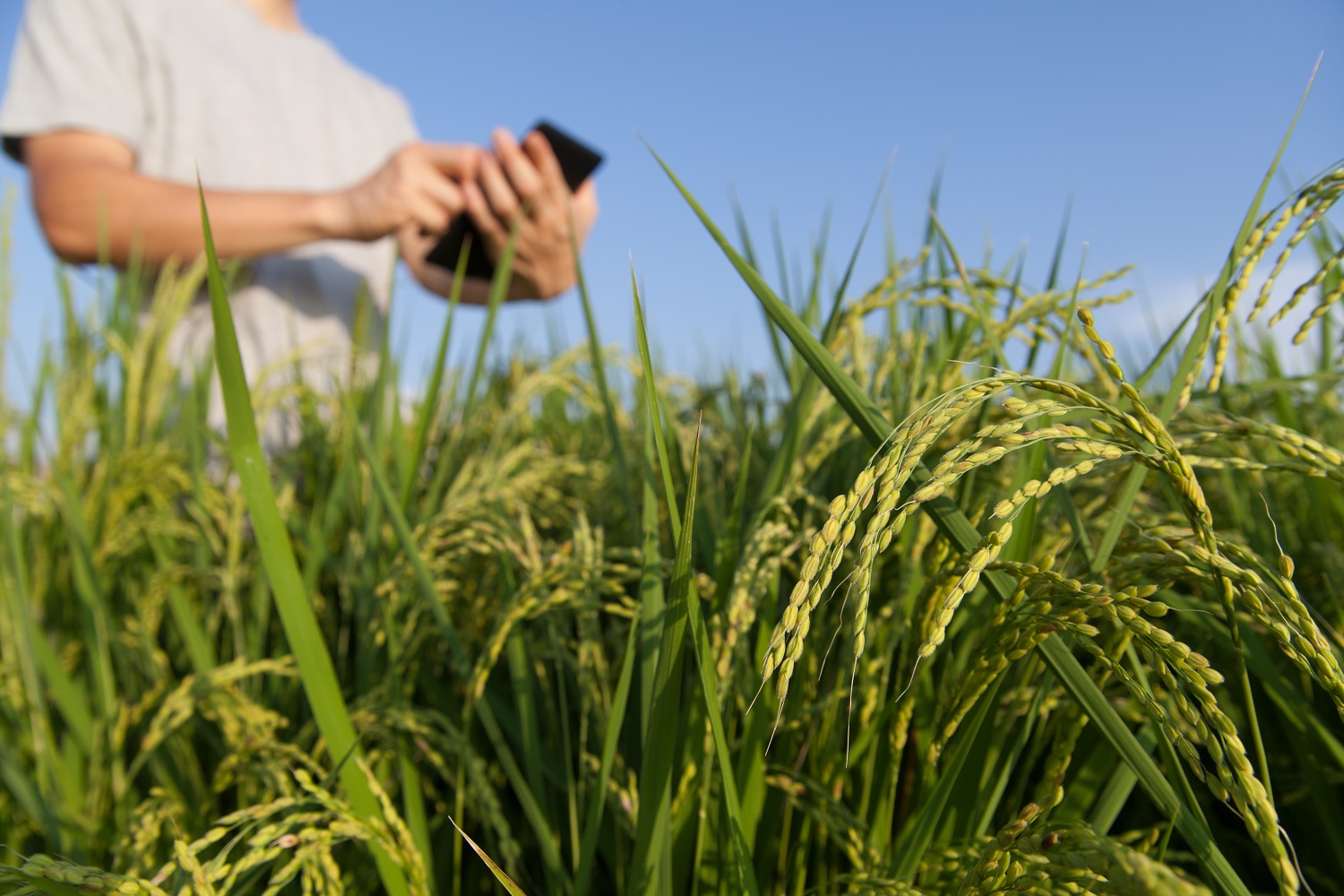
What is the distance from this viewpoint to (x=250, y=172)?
251 centimetres

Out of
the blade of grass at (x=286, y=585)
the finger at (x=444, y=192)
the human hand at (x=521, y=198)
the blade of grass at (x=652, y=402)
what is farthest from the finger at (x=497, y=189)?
the blade of grass at (x=652, y=402)

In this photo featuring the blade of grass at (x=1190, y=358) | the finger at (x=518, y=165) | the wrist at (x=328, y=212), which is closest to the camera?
the blade of grass at (x=1190, y=358)

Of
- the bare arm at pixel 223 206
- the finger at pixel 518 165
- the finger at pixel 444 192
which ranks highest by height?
the finger at pixel 518 165

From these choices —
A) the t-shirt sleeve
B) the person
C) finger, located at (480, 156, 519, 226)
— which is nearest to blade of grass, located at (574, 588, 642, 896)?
the person

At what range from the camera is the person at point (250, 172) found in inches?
80.0

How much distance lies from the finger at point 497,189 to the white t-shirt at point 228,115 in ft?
1.24

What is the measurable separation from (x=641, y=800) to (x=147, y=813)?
20.4 inches

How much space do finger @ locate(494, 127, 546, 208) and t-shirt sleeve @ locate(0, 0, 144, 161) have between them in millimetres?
1202

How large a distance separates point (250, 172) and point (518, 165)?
1145 mm

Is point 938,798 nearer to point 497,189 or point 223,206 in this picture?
point 497,189

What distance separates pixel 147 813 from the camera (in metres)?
0.72

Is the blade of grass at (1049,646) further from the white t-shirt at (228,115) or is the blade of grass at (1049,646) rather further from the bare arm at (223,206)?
the bare arm at (223,206)

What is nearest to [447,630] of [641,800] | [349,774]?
[349,774]

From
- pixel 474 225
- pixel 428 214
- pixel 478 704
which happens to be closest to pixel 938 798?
pixel 478 704
